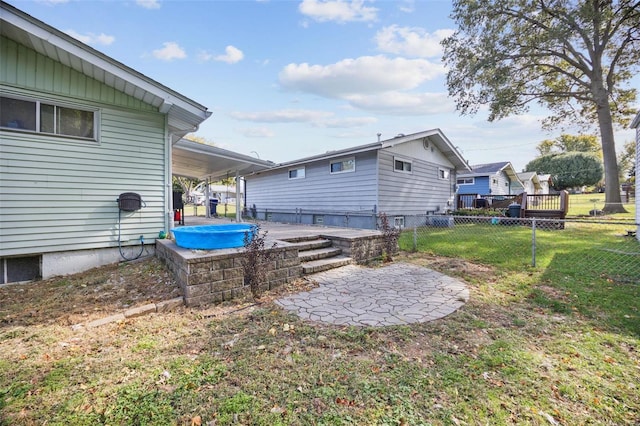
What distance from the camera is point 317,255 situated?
5.79 m

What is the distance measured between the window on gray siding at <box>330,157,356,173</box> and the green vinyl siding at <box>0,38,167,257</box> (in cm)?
668

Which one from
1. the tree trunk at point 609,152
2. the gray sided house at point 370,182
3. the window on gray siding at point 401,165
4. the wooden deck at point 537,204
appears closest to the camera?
the gray sided house at point 370,182

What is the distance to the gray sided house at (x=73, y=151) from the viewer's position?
463 cm

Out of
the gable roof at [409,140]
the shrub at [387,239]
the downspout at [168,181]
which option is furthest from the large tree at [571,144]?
the downspout at [168,181]

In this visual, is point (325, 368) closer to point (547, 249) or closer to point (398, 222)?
point (547, 249)

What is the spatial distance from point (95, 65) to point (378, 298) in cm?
598

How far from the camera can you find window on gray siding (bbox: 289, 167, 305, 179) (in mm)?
13248

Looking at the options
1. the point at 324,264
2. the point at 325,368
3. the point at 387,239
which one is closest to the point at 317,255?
the point at 324,264

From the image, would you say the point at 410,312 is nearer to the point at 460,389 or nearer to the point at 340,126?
the point at 460,389

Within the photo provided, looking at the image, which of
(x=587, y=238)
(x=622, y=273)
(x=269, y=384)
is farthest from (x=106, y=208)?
(x=587, y=238)

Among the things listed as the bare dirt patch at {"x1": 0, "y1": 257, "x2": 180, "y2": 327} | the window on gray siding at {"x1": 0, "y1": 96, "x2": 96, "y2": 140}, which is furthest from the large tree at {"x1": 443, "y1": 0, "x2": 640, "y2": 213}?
the bare dirt patch at {"x1": 0, "y1": 257, "x2": 180, "y2": 327}

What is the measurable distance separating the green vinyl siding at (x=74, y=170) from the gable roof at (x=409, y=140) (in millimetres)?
5035

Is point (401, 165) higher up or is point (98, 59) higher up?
point (98, 59)

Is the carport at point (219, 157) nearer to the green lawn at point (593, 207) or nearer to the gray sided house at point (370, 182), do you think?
the gray sided house at point (370, 182)
